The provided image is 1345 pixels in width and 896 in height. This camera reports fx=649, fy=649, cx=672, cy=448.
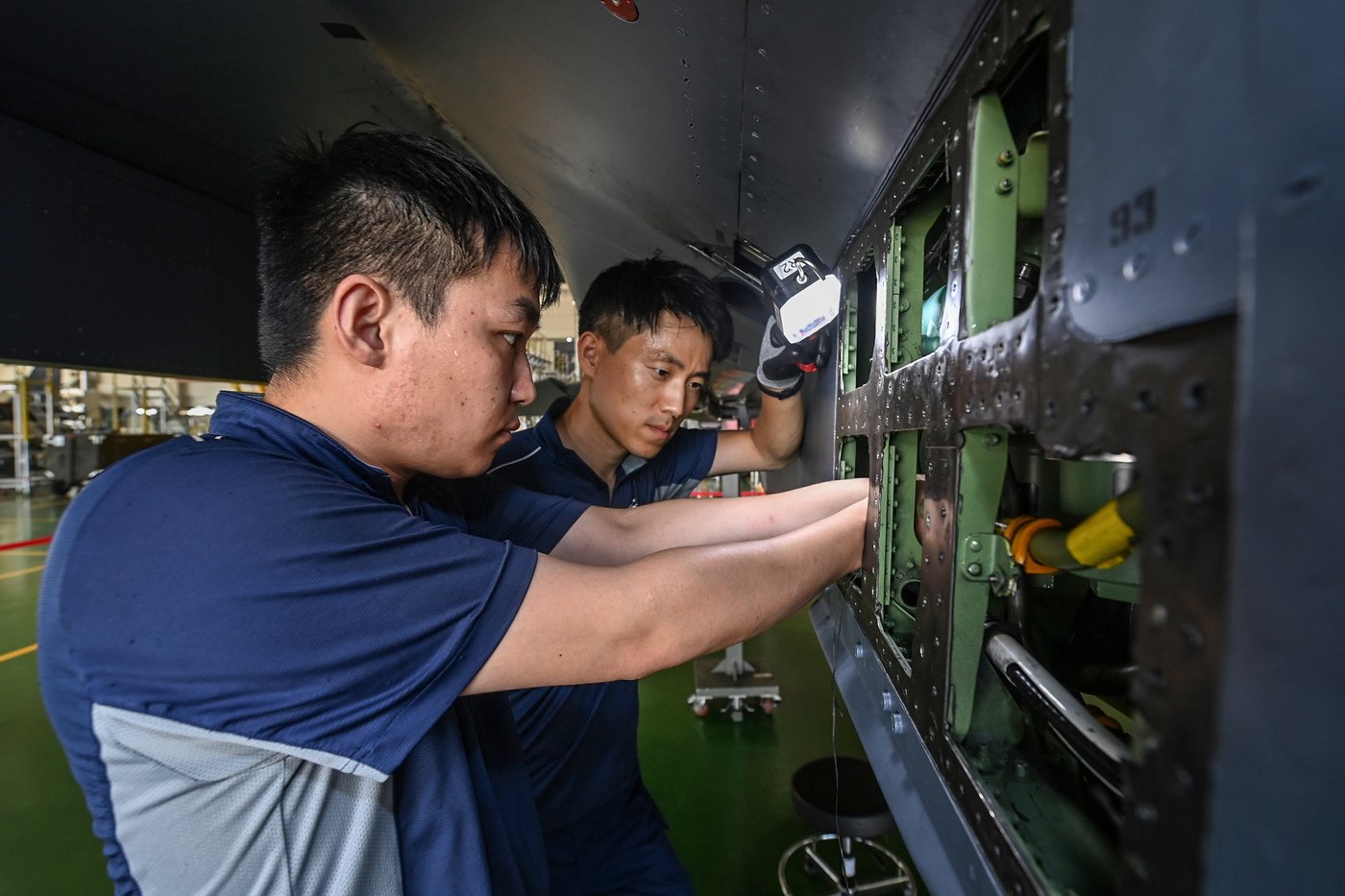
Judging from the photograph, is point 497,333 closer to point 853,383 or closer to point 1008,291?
point 1008,291

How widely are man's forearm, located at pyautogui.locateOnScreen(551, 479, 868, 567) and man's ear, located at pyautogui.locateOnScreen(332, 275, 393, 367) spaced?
0.60 m

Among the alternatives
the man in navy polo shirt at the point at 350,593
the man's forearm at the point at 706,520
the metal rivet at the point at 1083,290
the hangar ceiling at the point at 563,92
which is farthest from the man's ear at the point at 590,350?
the metal rivet at the point at 1083,290

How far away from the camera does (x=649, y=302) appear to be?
1723 mm

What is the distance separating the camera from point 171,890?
2.26 ft

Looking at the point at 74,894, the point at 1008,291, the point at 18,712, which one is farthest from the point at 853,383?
the point at 18,712

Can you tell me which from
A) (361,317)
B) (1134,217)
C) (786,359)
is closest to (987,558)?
(1134,217)

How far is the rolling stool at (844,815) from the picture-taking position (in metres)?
1.62

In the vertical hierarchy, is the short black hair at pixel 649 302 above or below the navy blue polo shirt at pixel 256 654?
above

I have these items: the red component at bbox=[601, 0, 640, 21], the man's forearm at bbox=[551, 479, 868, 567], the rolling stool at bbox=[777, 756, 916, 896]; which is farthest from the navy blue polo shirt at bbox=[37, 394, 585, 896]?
the rolling stool at bbox=[777, 756, 916, 896]

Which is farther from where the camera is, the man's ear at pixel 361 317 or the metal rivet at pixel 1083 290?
the man's ear at pixel 361 317

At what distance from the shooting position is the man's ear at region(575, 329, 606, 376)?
71.6 inches

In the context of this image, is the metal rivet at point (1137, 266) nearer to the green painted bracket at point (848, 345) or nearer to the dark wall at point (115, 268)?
the green painted bracket at point (848, 345)

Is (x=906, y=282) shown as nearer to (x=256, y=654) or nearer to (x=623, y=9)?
(x=623, y=9)

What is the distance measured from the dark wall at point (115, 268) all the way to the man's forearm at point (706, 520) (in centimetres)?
204
